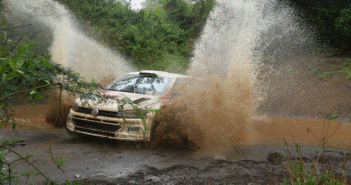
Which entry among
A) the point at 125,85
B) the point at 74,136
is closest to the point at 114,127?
the point at 74,136

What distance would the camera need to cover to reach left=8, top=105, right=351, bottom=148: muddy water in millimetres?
7406

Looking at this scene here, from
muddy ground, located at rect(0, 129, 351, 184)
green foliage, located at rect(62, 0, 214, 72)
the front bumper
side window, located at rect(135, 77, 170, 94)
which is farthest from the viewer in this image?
green foliage, located at rect(62, 0, 214, 72)

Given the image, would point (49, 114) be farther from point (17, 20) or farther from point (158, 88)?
point (17, 20)

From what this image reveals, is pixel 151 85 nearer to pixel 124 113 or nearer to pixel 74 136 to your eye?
pixel 124 113

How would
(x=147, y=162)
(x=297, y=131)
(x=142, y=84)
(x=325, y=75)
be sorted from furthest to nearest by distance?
(x=325, y=75) → (x=297, y=131) → (x=142, y=84) → (x=147, y=162)

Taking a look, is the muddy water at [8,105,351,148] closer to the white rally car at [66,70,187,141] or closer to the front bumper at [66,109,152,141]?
the white rally car at [66,70,187,141]

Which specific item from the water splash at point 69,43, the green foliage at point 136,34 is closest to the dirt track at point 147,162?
the water splash at point 69,43

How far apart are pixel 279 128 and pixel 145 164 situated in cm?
580

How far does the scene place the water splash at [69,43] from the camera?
1169 centimetres

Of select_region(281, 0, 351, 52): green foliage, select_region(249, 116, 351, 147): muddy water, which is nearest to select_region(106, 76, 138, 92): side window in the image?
select_region(249, 116, 351, 147): muddy water

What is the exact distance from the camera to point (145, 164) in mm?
4863

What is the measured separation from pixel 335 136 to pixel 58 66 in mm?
7687

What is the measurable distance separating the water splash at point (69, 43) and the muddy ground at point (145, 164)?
5.82 meters

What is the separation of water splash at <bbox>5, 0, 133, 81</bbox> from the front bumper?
19.3 ft
